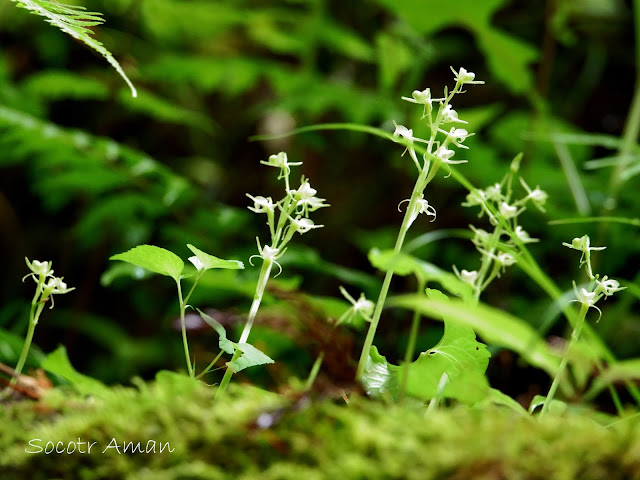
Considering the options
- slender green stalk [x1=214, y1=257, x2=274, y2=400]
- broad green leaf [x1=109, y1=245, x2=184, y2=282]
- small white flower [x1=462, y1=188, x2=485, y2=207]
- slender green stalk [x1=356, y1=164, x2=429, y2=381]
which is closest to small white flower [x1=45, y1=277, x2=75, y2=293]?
broad green leaf [x1=109, y1=245, x2=184, y2=282]

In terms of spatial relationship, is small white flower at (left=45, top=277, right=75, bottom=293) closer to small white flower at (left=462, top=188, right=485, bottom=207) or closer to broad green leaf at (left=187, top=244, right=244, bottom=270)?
broad green leaf at (left=187, top=244, right=244, bottom=270)

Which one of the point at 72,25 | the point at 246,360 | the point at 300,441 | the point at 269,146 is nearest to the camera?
the point at 300,441

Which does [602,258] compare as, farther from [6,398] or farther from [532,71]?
[6,398]

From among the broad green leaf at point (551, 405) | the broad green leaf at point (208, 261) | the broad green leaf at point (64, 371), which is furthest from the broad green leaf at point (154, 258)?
the broad green leaf at point (551, 405)

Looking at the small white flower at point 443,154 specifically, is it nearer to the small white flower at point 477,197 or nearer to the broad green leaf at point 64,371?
the small white flower at point 477,197

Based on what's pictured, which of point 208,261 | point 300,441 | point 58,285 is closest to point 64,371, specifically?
point 58,285

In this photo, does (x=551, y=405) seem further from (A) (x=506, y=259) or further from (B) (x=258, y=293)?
(B) (x=258, y=293)
